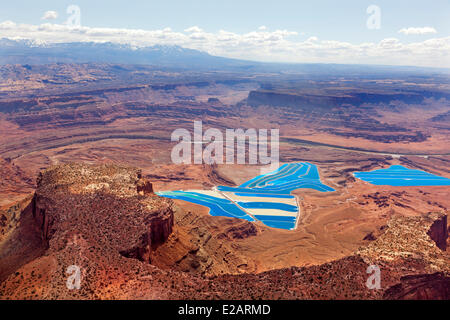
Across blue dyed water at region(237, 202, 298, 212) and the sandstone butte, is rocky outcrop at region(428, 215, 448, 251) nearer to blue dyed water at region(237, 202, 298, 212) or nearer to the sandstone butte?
the sandstone butte

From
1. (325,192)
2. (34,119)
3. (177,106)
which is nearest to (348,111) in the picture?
(177,106)

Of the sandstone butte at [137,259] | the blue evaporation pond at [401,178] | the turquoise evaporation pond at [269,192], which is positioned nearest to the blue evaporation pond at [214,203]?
the turquoise evaporation pond at [269,192]

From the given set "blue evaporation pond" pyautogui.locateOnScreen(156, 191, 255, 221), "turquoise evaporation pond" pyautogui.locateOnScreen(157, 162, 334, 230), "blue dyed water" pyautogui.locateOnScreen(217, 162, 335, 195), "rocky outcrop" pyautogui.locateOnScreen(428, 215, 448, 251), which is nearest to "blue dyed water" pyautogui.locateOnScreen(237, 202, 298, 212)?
"turquoise evaporation pond" pyautogui.locateOnScreen(157, 162, 334, 230)

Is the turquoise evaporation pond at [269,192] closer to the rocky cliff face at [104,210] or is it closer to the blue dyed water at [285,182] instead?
the blue dyed water at [285,182]

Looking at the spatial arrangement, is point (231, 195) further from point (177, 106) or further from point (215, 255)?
point (177, 106)

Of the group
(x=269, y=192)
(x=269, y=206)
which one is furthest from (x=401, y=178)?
(x=269, y=206)

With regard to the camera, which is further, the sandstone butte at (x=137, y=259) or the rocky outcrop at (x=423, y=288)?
the rocky outcrop at (x=423, y=288)
